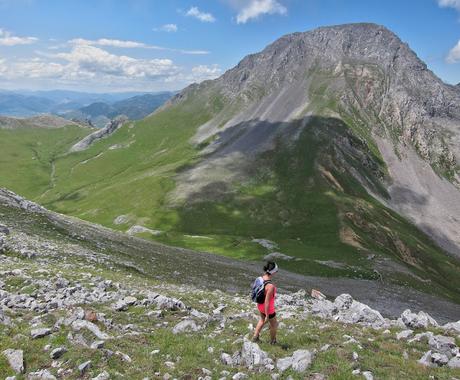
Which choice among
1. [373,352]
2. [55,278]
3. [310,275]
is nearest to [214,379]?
[373,352]

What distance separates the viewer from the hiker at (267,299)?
2117 centimetres

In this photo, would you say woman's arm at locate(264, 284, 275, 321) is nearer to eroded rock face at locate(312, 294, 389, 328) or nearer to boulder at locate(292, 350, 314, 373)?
boulder at locate(292, 350, 314, 373)

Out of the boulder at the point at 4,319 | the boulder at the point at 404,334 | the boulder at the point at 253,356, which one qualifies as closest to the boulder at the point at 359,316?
the boulder at the point at 404,334

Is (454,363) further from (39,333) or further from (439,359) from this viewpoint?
(39,333)

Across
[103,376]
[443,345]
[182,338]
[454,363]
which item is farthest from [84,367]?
[443,345]

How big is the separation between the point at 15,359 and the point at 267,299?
35.9ft

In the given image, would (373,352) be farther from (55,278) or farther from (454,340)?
(55,278)

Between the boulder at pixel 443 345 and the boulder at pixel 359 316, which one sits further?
the boulder at pixel 359 316

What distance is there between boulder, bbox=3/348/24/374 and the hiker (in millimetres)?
10125

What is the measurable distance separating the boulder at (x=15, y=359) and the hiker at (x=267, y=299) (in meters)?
10.1

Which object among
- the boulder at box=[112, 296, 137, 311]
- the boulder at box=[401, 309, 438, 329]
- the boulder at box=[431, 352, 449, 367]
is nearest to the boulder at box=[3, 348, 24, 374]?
the boulder at box=[112, 296, 137, 311]

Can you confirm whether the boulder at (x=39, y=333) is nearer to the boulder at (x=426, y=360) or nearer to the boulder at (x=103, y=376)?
the boulder at (x=103, y=376)

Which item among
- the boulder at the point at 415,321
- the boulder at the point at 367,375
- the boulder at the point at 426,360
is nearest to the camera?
the boulder at the point at 367,375

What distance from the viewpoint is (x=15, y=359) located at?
17.2 metres
